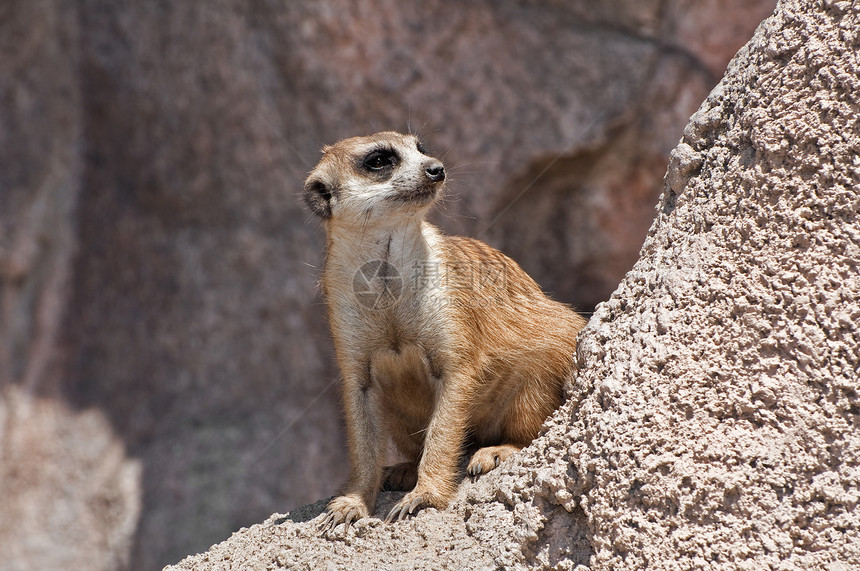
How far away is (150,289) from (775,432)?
4.83 metres

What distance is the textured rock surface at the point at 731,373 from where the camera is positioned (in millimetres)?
1842

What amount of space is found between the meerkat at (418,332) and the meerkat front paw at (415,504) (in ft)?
0.55

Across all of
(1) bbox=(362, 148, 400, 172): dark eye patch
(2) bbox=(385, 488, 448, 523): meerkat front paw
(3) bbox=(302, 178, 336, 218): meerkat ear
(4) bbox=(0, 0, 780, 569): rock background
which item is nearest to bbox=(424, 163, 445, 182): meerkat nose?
(1) bbox=(362, 148, 400, 172): dark eye patch

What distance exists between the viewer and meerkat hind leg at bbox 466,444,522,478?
8.77ft

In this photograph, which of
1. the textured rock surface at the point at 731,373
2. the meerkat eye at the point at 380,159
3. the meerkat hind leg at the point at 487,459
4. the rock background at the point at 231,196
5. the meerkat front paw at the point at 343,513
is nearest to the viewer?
the textured rock surface at the point at 731,373

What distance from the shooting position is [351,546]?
2.45m

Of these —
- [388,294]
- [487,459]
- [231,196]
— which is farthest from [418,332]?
[231,196]

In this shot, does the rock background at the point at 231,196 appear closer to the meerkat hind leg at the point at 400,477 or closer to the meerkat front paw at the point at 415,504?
the meerkat hind leg at the point at 400,477

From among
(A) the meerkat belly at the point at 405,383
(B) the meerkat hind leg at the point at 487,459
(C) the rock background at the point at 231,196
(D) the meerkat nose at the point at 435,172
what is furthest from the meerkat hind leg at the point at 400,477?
(C) the rock background at the point at 231,196

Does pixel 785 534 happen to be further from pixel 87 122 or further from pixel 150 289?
Answer: pixel 87 122

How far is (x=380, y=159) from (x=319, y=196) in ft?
0.79

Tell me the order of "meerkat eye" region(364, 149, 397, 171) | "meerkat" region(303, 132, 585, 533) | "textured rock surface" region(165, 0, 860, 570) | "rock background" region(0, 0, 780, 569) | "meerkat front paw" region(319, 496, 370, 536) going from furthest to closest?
"rock background" region(0, 0, 780, 569), "meerkat eye" region(364, 149, 397, 171), "meerkat" region(303, 132, 585, 533), "meerkat front paw" region(319, 496, 370, 536), "textured rock surface" region(165, 0, 860, 570)

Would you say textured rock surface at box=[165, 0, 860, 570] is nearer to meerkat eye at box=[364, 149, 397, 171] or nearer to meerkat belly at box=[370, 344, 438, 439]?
meerkat belly at box=[370, 344, 438, 439]

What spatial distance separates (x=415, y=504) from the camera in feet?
8.33
